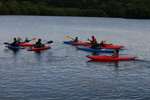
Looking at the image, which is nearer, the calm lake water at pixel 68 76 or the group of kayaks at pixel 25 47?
the calm lake water at pixel 68 76

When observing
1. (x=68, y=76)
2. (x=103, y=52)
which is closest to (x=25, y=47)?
(x=103, y=52)

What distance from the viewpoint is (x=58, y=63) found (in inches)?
2362

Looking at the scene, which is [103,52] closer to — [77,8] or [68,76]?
[68,76]

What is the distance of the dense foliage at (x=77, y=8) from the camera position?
156750 millimetres

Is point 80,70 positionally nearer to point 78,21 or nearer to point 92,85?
point 92,85

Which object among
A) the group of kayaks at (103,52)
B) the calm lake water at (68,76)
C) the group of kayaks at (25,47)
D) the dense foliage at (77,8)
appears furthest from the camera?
the dense foliage at (77,8)

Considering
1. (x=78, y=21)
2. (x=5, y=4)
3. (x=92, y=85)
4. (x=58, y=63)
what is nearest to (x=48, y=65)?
(x=58, y=63)

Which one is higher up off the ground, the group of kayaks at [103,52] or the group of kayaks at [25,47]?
the group of kayaks at [25,47]

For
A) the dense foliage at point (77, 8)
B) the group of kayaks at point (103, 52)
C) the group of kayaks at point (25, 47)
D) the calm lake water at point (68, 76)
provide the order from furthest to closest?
the dense foliage at point (77, 8) → the group of kayaks at point (25, 47) → the group of kayaks at point (103, 52) → the calm lake water at point (68, 76)

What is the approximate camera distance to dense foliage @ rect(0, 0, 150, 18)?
514 feet

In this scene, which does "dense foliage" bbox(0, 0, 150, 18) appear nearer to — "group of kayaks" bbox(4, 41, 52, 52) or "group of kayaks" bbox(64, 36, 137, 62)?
"group of kayaks" bbox(64, 36, 137, 62)

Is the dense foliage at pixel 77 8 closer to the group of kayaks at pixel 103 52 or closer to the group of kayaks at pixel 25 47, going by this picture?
the group of kayaks at pixel 103 52

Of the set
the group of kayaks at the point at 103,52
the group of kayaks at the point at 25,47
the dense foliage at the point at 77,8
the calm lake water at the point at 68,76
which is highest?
the dense foliage at the point at 77,8

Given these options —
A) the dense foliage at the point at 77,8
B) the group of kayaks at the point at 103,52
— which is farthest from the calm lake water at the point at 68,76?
the dense foliage at the point at 77,8
